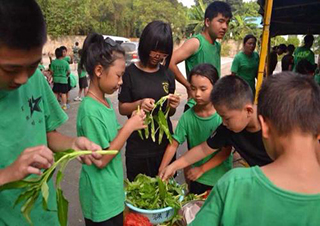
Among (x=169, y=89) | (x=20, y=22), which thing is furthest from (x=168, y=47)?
(x=20, y=22)

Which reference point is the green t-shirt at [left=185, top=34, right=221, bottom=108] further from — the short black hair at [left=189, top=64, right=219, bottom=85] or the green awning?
the green awning

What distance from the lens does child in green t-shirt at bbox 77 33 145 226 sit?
189 cm

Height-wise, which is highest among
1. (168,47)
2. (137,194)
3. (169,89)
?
(168,47)

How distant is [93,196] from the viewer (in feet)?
6.25

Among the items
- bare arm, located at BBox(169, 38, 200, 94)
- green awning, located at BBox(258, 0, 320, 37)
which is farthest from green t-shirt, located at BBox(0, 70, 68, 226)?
green awning, located at BBox(258, 0, 320, 37)

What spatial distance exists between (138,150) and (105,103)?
0.75 meters

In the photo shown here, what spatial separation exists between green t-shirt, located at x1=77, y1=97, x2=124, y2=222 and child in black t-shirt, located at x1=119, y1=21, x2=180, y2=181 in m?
0.67

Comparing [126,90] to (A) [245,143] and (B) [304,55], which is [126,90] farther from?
(B) [304,55]

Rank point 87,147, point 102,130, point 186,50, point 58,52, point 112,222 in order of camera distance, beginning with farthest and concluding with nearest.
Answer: point 58,52, point 186,50, point 112,222, point 102,130, point 87,147

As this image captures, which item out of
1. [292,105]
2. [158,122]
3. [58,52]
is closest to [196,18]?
[58,52]

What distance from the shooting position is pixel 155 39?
8.43 feet

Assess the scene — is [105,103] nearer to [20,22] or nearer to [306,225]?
[20,22]

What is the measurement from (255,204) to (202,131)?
1539 mm

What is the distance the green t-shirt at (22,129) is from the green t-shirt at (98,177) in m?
0.30
